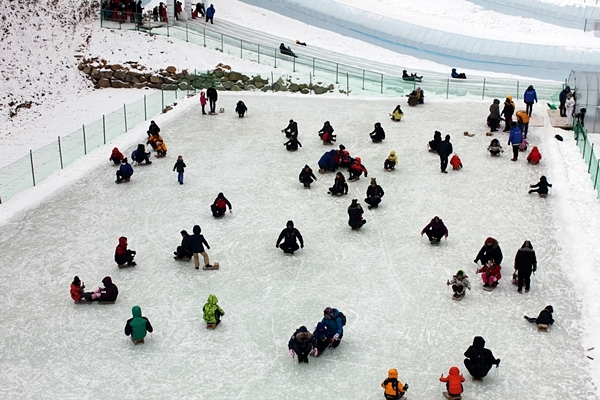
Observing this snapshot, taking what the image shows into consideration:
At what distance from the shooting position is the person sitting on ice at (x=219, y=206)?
2217 cm

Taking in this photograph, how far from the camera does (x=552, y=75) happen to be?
1796 inches

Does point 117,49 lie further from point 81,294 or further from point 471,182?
point 81,294

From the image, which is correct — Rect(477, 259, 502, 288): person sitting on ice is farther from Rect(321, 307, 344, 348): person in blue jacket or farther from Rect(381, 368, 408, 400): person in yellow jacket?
Rect(381, 368, 408, 400): person in yellow jacket

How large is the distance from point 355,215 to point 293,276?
2949 mm

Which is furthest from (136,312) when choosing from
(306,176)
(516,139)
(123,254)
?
(516,139)

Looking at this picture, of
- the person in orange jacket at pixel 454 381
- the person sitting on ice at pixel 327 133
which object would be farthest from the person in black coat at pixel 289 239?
the person sitting on ice at pixel 327 133

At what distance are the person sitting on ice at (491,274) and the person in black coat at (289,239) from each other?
4.40 metres

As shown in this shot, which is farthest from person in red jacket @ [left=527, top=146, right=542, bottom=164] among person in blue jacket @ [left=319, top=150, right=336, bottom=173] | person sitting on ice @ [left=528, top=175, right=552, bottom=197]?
person in blue jacket @ [left=319, top=150, right=336, bottom=173]

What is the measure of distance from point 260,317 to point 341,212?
20.1 feet

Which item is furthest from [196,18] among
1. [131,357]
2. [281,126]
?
[131,357]

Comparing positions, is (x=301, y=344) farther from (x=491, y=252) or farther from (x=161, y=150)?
(x=161, y=150)

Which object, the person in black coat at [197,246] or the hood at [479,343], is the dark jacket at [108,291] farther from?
the hood at [479,343]

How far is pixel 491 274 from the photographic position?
18.3 metres

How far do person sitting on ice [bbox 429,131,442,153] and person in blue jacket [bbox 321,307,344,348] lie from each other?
11904mm
